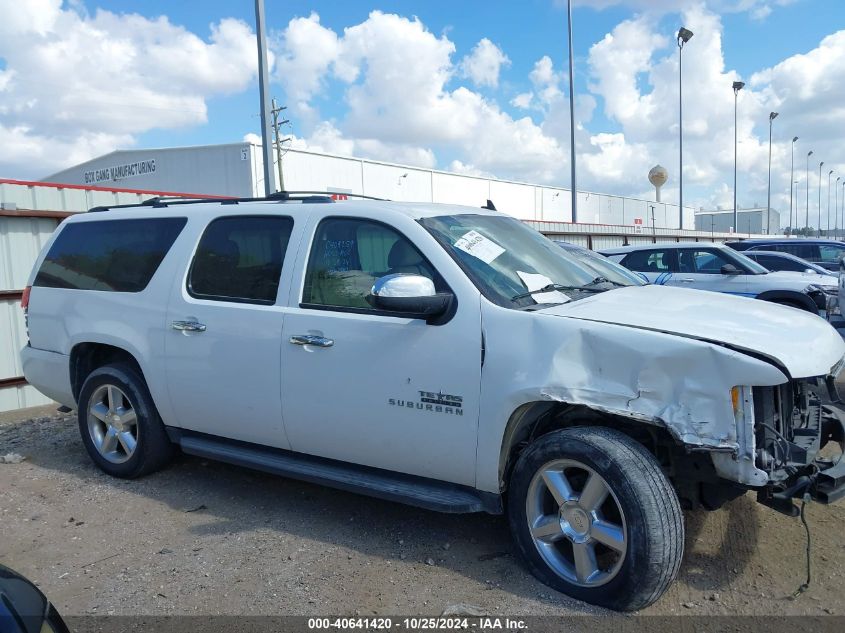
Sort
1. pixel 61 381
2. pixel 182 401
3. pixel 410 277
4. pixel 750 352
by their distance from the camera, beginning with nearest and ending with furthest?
pixel 750 352 < pixel 410 277 < pixel 182 401 < pixel 61 381

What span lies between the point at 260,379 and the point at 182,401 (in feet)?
2.57

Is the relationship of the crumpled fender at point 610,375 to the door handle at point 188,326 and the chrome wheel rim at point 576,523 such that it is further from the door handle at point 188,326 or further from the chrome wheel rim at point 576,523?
the door handle at point 188,326

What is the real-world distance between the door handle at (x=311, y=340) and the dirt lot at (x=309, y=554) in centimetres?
113

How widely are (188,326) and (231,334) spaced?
15.7 inches

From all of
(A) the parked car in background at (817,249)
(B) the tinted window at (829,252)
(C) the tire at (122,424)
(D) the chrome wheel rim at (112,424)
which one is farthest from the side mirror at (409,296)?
(B) the tinted window at (829,252)

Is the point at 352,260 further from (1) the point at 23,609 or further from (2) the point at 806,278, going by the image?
(2) the point at 806,278

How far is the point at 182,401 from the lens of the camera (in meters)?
4.53

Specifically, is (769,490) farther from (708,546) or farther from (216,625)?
(216,625)

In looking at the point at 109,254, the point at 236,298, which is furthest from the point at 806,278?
the point at 109,254

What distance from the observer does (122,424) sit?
16.2 ft

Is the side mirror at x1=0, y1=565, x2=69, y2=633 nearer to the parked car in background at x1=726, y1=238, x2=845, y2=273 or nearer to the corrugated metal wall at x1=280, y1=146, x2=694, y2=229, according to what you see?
the parked car in background at x1=726, y1=238, x2=845, y2=273

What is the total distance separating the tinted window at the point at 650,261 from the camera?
1120 cm

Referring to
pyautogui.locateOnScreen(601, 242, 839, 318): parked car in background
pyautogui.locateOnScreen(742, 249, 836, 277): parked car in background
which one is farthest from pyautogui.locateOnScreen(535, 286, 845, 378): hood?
pyautogui.locateOnScreen(742, 249, 836, 277): parked car in background

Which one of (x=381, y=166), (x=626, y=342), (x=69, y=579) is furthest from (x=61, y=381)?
(x=381, y=166)
